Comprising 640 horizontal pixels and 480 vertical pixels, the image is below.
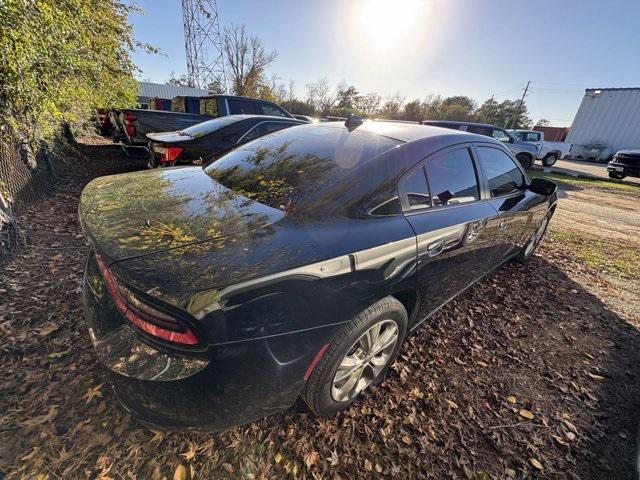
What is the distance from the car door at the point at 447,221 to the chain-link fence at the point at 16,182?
3708 mm

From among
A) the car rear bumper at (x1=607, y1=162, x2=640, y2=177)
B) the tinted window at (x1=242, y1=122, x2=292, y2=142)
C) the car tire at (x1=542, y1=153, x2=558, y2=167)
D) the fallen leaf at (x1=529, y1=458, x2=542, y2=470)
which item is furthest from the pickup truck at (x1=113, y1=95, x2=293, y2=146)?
the car tire at (x1=542, y1=153, x2=558, y2=167)

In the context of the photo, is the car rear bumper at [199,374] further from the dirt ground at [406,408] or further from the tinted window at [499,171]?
the tinted window at [499,171]

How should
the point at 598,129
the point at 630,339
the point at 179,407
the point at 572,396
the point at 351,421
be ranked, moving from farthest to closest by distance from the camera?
the point at 598,129
the point at 630,339
the point at 572,396
the point at 351,421
the point at 179,407

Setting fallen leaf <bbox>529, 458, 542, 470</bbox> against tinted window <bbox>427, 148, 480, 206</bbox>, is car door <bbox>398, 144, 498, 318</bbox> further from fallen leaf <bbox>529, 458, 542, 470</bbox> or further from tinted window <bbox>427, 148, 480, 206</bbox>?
fallen leaf <bbox>529, 458, 542, 470</bbox>

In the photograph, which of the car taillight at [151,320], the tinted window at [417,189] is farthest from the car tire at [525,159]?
the car taillight at [151,320]

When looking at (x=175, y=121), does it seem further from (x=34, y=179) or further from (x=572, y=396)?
(x=572, y=396)

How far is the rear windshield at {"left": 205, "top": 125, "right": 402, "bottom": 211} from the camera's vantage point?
1.82 m

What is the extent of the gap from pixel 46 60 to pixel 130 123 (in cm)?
245

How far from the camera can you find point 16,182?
384cm

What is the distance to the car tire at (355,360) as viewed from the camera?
159 centimetres

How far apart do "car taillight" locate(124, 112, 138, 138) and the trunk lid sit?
5.23 m

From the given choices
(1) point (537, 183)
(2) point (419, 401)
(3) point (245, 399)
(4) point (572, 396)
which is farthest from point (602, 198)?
(3) point (245, 399)

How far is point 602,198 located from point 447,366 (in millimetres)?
10993

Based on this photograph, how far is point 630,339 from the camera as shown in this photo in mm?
2855
